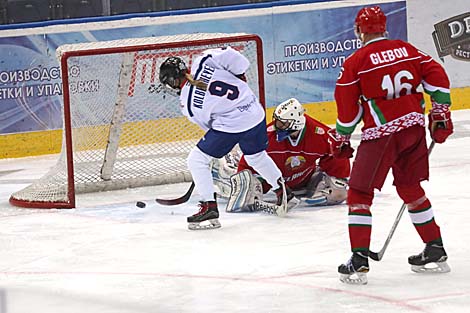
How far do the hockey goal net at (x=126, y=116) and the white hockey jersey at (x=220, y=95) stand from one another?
1131 mm

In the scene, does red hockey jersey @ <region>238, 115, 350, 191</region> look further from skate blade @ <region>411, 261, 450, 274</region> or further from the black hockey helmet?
skate blade @ <region>411, 261, 450, 274</region>

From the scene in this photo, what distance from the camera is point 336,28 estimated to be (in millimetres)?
9281

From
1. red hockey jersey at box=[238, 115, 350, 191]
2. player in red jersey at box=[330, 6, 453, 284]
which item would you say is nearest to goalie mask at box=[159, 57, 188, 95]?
red hockey jersey at box=[238, 115, 350, 191]

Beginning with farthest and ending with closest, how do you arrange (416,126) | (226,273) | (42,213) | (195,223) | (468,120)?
(468,120)
(42,213)
(195,223)
(226,273)
(416,126)

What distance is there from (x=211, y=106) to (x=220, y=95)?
0.24ft

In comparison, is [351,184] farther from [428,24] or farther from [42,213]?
[428,24]

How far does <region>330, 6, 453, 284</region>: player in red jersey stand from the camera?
169 inches

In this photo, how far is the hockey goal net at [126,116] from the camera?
22.9ft

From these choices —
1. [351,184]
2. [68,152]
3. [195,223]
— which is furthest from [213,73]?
[351,184]

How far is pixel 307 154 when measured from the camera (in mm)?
6258

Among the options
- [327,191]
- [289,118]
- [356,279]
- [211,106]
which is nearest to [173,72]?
[211,106]

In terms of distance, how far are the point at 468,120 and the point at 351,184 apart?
16.3ft

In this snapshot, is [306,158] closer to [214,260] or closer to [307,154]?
[307,154]

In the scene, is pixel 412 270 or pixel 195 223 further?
pixel 195 223
